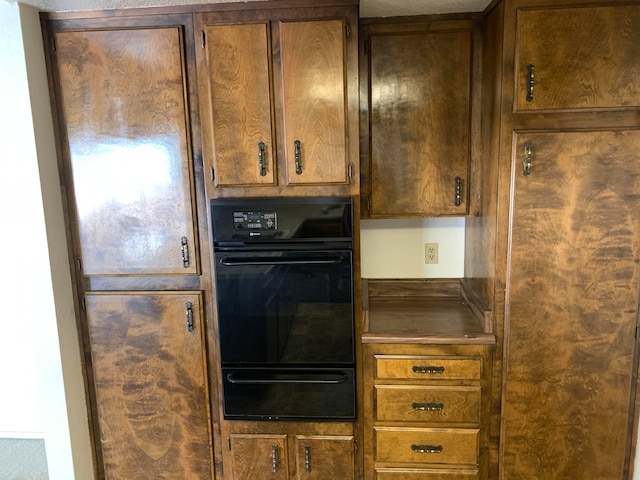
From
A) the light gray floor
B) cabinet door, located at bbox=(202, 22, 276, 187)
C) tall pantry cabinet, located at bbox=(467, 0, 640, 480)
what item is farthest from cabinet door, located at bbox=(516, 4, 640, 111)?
the light gray floor

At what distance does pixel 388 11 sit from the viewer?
6.07 feet

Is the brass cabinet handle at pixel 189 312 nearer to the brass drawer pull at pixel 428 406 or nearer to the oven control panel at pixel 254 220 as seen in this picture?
the oven control panel at pixel 254 220

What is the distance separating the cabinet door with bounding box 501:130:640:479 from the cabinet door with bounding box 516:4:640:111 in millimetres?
149

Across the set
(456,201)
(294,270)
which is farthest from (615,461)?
(294,270)

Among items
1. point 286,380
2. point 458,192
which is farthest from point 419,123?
point 286,380

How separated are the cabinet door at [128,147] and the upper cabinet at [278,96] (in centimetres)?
14

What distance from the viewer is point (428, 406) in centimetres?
186

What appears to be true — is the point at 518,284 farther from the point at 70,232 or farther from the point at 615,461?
the point at 70,232

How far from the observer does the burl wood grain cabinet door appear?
169 centimetres

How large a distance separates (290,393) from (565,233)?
133cm

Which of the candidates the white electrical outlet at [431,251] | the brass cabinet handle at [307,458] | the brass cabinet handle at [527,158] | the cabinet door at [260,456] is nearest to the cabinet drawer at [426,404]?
the brass cabinet handle at [307,458]

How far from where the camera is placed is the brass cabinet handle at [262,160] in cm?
177

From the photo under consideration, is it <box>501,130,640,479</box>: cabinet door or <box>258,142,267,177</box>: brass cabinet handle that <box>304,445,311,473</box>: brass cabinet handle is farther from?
<box>258,142,267,177</box>: brass cabinet handle

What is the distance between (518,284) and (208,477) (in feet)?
5.39
